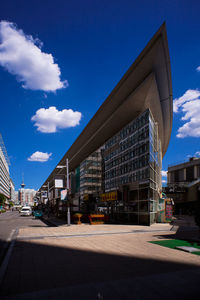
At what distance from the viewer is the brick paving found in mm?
5859

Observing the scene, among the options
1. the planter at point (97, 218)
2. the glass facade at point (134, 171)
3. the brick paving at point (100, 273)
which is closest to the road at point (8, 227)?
the brick paving at point (100, 273)

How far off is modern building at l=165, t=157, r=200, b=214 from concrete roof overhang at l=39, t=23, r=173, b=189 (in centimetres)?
2488

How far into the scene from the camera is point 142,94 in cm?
2889

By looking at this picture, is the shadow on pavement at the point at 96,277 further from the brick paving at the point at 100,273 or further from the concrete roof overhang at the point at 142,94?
the concrete roof overhang at the point at 142,94

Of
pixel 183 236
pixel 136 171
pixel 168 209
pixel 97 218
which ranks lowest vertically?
pixel 97 218

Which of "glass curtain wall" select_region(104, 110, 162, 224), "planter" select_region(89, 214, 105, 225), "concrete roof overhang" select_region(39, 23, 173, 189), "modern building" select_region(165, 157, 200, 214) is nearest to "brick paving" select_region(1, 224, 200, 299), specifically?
"glass curtain wall" select_region(104, 110, 162, 224)

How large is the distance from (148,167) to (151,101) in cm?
863

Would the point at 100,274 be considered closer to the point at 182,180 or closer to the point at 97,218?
the point at 97,218

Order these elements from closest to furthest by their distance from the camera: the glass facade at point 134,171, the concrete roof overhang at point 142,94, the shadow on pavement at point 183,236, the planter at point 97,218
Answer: the shadow on pavement at point 183,236 → the concrete roof overhang at point 142,94 → the glass facade at point 134,171 → the planter at point 97,218

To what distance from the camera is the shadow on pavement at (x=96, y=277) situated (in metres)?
5.79

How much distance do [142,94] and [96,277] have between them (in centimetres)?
2442

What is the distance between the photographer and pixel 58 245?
12.8 meters

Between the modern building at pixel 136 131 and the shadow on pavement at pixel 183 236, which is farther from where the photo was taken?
the modern building at pixel 136 131

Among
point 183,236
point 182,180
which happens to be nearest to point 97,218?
point 183,236
